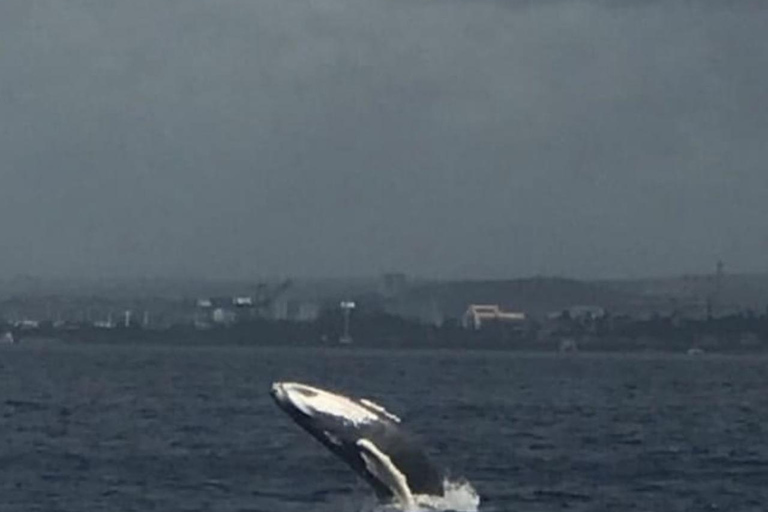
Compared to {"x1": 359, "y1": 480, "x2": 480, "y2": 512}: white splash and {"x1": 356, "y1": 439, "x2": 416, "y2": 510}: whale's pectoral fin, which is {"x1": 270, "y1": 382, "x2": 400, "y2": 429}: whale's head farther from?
{"x1": 359, "y1": 480, "x2": 480, "y2": 512}: white splash

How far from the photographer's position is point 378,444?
A: 162ft

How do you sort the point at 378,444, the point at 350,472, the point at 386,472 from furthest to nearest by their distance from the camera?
the point at 350,472, the point at 386,472, the point at 378,444

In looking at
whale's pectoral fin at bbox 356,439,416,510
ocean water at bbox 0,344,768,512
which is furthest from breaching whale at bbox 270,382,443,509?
ocean water at bbox 0,344,768,512

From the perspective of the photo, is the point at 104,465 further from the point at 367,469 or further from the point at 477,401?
the point at 477,401

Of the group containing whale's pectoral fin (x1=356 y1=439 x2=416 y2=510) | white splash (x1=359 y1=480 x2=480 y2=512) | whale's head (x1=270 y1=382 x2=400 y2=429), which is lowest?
white splash (x1=359 y1=480 x2=480 y2=512)

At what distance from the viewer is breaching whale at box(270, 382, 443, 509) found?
162 feet

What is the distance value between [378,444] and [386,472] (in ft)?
2.38

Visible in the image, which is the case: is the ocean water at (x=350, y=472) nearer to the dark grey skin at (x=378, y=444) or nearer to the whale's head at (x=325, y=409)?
the dark grey skin at (x=378, y=444)

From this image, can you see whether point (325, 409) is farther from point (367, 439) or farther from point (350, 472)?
point (350, 472)

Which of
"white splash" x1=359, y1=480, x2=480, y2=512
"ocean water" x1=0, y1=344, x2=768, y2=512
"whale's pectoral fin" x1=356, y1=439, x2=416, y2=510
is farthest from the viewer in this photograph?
"ocean water" x1=0, y1=344, x2=768, y2=512

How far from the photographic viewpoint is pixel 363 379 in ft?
571

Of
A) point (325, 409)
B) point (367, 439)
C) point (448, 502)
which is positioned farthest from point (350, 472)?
point (367, 439)

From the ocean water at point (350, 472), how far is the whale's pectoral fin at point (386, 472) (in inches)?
161

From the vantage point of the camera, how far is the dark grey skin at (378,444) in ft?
162
